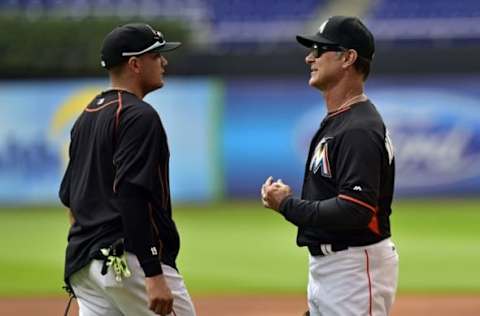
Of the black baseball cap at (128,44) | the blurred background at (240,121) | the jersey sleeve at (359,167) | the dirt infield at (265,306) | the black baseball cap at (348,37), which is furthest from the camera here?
the blurred background at (240,121)

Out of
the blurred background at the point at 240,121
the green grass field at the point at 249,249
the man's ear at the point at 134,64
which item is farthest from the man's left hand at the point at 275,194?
the blurred background at the point at 240,121

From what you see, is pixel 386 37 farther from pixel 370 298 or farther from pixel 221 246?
pixel 370 298

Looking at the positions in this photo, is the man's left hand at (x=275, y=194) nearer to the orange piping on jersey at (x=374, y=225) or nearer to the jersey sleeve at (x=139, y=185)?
the orange piping on jersey at (x=374, y=225)

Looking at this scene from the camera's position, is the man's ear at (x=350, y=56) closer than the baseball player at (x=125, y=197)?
No

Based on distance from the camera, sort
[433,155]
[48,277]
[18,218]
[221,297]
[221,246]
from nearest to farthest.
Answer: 1. [221,297]
2. [48,277]
3. [221,246]
4. [18,218]
5. [433,155]

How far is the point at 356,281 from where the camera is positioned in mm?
4277

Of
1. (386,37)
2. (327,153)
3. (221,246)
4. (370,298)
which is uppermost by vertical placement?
(386,37)

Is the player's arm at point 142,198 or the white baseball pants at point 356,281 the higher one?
the player's arm at point 142,198

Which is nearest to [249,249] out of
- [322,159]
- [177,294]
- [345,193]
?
[177,294]

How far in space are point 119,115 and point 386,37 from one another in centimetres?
1944

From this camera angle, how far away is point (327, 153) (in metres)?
4.24

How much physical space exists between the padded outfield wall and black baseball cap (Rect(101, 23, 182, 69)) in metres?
13.1

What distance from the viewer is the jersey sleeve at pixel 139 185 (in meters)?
4.27

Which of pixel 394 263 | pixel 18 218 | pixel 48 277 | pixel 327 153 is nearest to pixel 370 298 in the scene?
pixel 394 263
